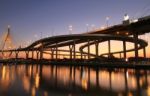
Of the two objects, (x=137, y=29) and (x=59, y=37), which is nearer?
(x=137, y=29)

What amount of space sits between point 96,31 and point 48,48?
4938 cm

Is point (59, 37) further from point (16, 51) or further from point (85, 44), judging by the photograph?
point (16, 51)

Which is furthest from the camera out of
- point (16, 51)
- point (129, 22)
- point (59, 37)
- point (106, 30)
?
point (16, 51)

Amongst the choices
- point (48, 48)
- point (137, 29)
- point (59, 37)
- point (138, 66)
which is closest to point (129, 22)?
point (137, 29)

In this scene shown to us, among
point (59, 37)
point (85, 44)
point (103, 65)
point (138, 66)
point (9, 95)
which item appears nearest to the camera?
point (9, 95)

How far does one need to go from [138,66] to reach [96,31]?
122 feet

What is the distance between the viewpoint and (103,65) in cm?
6838

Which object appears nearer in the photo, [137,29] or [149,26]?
[149,26]

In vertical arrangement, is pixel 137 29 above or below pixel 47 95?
Result: above

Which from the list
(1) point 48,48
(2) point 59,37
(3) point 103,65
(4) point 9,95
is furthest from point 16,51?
(4) point 9,95

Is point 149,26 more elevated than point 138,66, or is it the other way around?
point 149,26

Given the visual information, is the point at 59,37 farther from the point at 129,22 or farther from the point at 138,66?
the point at 138,66

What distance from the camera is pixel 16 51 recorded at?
509ft

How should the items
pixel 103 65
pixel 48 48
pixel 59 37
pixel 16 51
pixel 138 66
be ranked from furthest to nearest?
pixel 16 51
pixel 48 48
pixel 59 37
pixel 103 65
pixel 138 66
